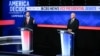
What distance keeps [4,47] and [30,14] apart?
1489mm

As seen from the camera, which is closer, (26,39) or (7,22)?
(26,39)

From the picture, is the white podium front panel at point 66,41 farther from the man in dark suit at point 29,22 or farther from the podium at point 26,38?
the man in dark suit at point 29,22

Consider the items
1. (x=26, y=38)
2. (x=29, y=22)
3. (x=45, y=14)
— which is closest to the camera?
(x=26, y=38)

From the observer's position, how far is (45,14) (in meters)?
8.32

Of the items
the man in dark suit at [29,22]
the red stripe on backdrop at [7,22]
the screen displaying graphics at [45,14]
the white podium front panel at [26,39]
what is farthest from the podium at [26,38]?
the red stripe on backdrop at [7,22]

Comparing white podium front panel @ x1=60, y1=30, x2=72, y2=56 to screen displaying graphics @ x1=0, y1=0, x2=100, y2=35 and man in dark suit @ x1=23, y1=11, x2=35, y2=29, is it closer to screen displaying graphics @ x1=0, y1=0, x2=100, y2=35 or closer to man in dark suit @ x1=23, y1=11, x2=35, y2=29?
screen displaying graphics @ x1=0, y1=0, x2=100, y2=35

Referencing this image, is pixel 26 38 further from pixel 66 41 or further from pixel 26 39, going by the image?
pixel 66 41

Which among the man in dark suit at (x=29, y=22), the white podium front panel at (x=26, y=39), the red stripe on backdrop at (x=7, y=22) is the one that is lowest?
the white podium front panel at (x=26, y=39)

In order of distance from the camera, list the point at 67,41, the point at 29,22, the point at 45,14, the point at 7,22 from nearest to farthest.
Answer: the point at 67,41
the point at 29,22
the point at 45,14
the point at 7,22

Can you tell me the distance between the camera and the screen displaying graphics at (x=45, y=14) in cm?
757

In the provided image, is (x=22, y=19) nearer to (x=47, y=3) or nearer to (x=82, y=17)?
(x=47, y=3)

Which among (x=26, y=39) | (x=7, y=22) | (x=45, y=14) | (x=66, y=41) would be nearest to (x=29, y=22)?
(x=45, y=14)

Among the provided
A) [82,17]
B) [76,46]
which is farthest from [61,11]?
[76,46]

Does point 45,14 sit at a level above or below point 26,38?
above
